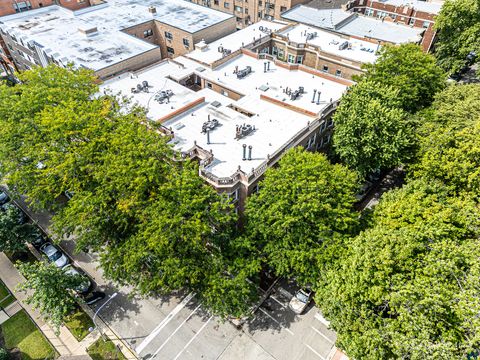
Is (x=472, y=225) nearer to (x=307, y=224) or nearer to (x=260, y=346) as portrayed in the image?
(x=307, y=224)

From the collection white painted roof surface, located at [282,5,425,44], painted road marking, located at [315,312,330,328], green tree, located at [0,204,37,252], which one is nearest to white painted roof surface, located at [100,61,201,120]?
green tree, located at [0,204,37,252]

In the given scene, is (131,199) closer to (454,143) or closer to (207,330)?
(207,330)

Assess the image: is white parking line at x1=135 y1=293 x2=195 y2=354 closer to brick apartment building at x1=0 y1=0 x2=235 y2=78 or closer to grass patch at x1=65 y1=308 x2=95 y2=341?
grass patch at x1=65 y1=308 x2=95 y2=341

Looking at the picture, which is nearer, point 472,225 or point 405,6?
point 472,225

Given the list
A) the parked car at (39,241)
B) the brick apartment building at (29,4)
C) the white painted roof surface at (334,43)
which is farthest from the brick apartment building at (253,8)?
the parked car at (39,241)

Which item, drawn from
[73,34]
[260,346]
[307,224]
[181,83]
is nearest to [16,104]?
[181,83]
